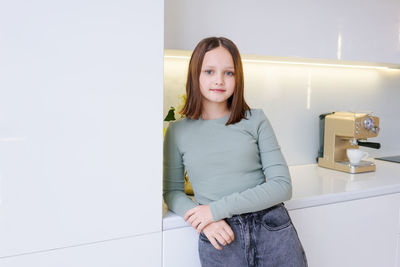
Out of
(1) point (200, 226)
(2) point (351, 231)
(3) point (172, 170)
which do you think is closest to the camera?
(1) point (200, 226)

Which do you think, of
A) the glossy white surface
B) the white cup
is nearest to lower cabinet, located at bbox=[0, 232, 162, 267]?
the glossy white surface

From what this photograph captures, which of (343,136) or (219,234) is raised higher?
(343,136)

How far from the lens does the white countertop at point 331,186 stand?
51.5 inches

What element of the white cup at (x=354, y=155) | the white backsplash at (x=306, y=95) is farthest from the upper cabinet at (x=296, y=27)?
the white cup at (x=354, y=155)

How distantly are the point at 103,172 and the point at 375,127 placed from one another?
133 centimetres

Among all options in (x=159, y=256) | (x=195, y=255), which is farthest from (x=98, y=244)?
(x=195, y=255)

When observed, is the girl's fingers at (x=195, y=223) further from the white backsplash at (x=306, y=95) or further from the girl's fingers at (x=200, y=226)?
the white backsplash at (x=306, y=95)

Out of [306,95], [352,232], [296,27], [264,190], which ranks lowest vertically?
[352,232]

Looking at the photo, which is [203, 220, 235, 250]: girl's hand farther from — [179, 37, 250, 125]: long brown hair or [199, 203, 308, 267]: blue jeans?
[179, 37, 250, 125]: long brown hair

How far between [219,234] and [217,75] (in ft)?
1.43

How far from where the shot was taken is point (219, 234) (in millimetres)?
1055

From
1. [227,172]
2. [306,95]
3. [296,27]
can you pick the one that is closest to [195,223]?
[227,172]

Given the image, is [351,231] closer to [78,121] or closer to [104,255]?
[104,255]

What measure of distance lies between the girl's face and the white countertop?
366mm
